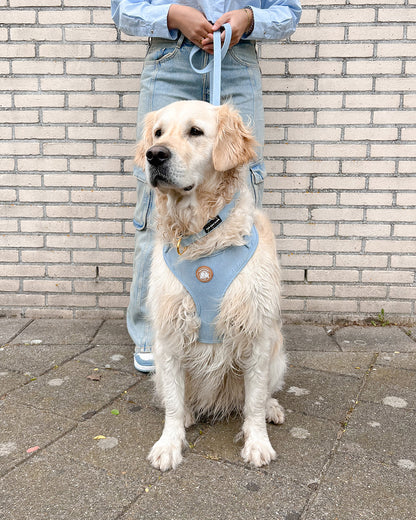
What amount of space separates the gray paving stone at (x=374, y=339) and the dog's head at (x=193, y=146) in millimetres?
1807

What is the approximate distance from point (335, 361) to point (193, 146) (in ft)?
5.80

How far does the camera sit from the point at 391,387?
256cm

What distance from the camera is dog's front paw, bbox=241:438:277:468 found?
187 centimetres

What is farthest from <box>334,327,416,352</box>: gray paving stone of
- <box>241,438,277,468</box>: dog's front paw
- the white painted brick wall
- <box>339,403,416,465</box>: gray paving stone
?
<box>241,438,277,468</box>: dog's front paw

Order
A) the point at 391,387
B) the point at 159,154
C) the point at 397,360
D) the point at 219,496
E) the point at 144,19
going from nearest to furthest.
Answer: the point at 219,496 < the point at 159,154 < the point at 144,19 < the point at 391,387 < the point at 397,360

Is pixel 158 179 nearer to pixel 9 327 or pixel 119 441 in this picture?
pixel 119 441

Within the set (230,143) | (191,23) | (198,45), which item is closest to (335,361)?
(230,143)

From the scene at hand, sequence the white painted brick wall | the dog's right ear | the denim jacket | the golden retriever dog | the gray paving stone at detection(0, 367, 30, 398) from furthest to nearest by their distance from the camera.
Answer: the white painted brick wall < the gray paving stone at detection(0, 367, 30, 398) < the denim jacket < the dog's right ear < the golden retriever dog

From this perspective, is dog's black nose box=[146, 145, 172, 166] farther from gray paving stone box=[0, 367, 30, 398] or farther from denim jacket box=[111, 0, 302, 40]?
gray paving stone box=[0, 367, 30, 398]

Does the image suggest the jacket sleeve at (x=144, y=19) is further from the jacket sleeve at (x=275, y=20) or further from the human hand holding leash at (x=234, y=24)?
the jacket sleeve at (x=275, y=20)

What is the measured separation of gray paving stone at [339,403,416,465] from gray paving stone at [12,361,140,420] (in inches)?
48.7

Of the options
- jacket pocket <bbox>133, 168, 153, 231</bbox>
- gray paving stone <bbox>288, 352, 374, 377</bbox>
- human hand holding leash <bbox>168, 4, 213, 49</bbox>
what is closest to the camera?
human hand holding leash <bbox>168, 4, 213, 49</bbox>

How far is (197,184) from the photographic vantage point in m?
1.90

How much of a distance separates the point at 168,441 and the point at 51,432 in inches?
22.5
